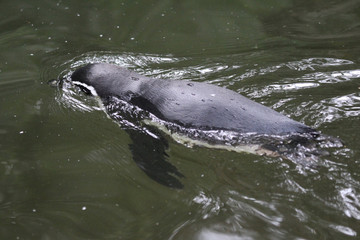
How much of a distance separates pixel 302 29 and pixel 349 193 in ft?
8.89

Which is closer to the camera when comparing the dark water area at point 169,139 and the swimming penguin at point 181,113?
the dark water area at point 169,139

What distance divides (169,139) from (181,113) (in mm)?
218

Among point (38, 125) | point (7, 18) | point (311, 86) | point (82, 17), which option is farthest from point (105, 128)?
point (7, 18)

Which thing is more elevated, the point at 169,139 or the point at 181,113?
the point at 181,113

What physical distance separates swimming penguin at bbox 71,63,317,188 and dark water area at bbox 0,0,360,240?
3.6 inches

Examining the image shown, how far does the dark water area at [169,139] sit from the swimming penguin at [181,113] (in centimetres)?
9

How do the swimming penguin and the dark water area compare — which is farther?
the swimming penguin

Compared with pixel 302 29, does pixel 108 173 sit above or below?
below

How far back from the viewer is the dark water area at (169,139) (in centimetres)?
229

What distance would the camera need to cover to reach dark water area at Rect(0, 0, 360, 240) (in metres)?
2.29

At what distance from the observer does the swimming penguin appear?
2625 mm

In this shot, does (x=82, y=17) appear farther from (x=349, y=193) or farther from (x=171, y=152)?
(x=349, y=193)

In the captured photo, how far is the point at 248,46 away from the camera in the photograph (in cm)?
442

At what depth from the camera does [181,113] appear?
290cm
